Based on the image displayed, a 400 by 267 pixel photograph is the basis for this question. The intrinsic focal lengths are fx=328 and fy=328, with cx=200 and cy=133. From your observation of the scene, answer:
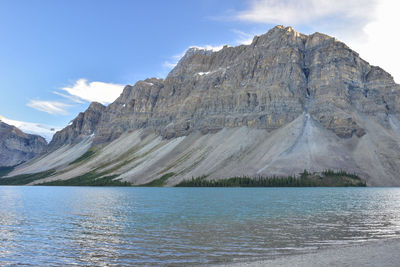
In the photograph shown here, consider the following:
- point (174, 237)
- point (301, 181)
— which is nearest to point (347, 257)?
point (174, 237)

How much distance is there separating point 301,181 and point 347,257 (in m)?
151

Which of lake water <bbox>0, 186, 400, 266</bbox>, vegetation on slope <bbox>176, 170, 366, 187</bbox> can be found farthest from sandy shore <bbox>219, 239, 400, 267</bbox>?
vegetation on slope <bbox>176, 170, 366, 187</bbox>

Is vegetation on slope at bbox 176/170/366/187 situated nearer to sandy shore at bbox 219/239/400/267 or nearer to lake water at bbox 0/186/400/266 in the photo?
lake water at bbox 0/186/400/266

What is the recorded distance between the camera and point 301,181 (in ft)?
550

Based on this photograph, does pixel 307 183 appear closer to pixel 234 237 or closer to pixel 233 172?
pixel 233 172

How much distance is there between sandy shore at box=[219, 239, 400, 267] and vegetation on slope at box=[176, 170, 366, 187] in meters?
142

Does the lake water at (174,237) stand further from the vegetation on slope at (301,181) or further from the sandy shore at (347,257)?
the vegetation on slope at (301,181)

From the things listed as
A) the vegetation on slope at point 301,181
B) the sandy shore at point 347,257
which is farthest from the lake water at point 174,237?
the vegetation on slope at point 301,181

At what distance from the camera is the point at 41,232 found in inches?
1478

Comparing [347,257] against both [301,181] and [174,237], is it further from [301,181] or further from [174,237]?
[301,181]

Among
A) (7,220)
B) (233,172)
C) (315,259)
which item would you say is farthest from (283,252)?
(233,172)

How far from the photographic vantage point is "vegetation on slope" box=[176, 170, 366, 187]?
Answer: 548 feet

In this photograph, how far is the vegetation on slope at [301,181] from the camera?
167 metres

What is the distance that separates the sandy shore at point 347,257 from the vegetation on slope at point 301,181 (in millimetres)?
141831
